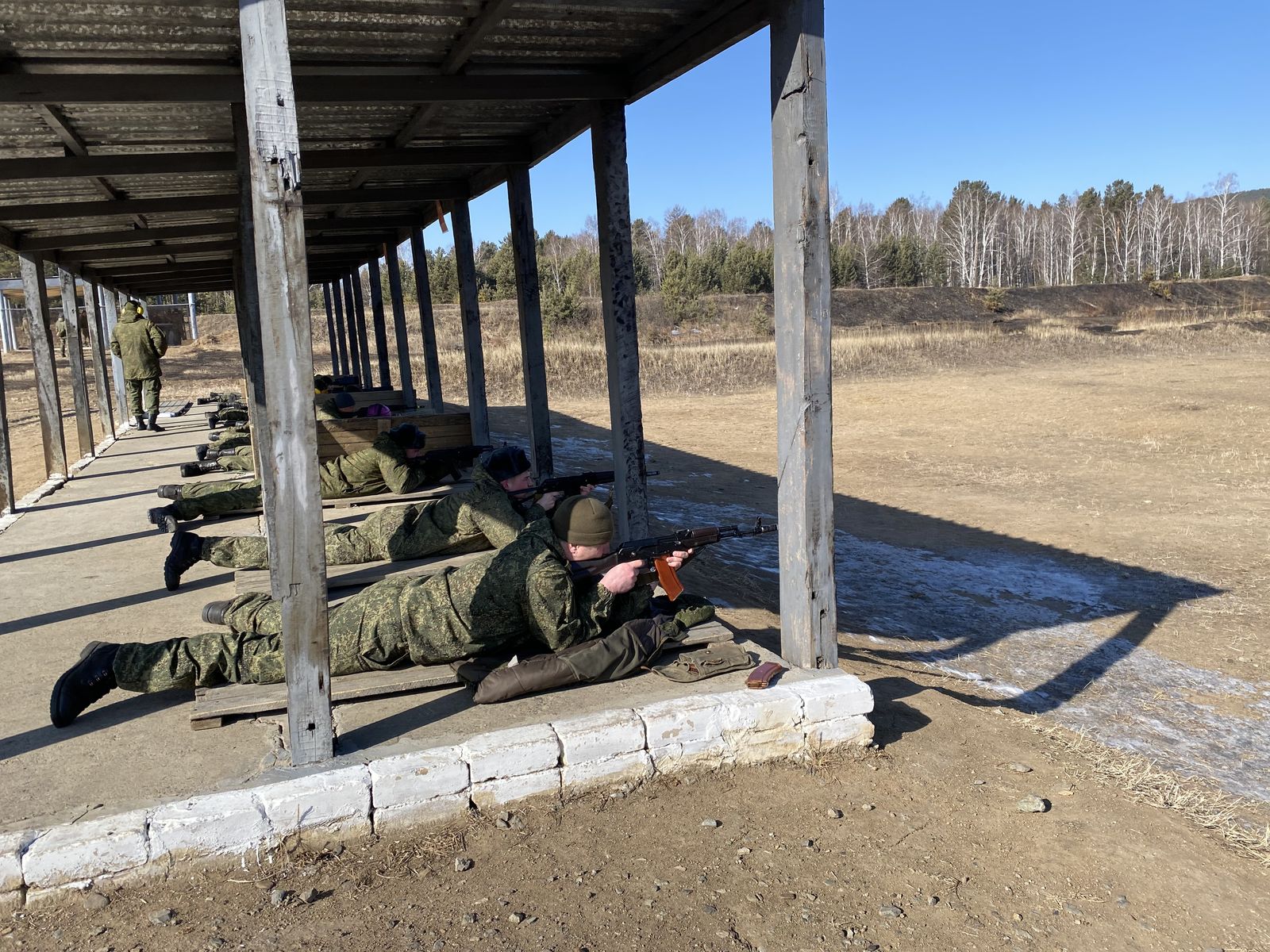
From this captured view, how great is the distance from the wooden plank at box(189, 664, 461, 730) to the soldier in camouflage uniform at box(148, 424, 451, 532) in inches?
140

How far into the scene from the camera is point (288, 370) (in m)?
3.04

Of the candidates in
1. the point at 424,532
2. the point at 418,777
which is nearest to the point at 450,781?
the point at 418,777

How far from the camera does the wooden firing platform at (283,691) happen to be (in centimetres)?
A: 358

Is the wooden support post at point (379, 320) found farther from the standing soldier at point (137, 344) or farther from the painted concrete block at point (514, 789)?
the painted concrete block at point (514, 789)

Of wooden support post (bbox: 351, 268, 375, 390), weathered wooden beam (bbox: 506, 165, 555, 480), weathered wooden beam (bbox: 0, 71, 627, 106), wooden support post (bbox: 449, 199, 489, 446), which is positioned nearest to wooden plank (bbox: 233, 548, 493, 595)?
weathered wooden beam (bbox: 506, 165, 555, 480)

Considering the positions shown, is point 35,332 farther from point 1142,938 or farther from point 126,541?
point 1142,938

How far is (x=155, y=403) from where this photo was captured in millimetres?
14703

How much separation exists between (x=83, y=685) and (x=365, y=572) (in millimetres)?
1820

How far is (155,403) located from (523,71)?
40.1 ft

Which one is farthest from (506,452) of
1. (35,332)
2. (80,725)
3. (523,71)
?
(35,332)

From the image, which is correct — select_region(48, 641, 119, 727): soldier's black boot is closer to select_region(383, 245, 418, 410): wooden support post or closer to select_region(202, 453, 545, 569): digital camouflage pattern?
select_region(202, 453, 545, 569): digital camouflage pattern

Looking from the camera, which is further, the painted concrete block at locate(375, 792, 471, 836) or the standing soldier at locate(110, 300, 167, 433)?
the standing soldier at locate(110, 300, 167, 433)

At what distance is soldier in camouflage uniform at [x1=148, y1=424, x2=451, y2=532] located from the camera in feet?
23.9

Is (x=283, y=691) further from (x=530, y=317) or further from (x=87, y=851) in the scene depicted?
(x=530, y=317)
